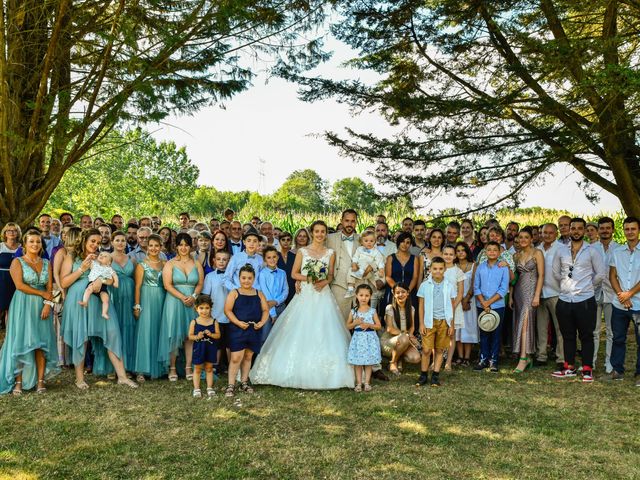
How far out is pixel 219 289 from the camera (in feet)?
24.3

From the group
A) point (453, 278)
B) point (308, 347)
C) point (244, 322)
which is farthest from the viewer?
point (453, 278)

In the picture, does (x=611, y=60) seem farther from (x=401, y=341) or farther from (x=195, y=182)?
(x=195, y=182)

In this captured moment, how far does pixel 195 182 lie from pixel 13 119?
70462mm

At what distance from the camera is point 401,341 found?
7664mm

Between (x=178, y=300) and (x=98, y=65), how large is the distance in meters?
4.06

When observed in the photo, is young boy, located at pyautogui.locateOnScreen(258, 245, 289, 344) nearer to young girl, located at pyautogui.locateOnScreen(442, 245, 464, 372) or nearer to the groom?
the groom

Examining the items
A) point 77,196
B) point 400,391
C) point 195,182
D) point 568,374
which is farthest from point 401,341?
point 195,182

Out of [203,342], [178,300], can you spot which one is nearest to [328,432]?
[203,342]

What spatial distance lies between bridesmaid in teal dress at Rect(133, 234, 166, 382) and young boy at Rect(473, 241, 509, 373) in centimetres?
414

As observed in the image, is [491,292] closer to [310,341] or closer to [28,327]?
[310,341]

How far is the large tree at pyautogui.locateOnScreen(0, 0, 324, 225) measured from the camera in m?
8.30

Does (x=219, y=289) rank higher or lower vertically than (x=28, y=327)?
higher

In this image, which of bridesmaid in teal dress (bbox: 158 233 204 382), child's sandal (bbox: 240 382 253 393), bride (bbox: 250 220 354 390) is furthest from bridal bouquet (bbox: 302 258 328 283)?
child's sandal (bbox: 240 382 253 393)

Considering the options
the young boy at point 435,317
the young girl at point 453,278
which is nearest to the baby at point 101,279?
the young boy at point 435,317
